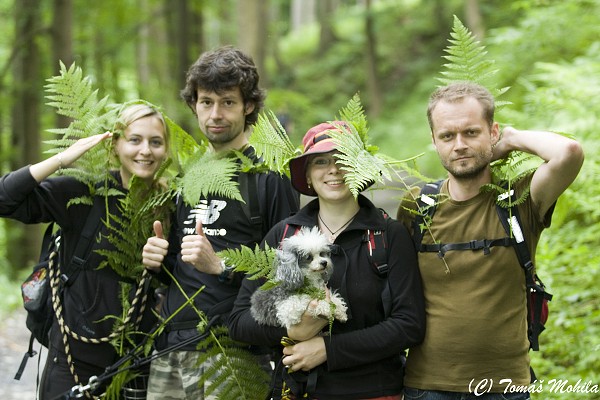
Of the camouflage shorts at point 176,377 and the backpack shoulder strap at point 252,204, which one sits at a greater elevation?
the backpack shoulder strap at point 252,204

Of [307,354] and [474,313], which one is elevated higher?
[474,313]

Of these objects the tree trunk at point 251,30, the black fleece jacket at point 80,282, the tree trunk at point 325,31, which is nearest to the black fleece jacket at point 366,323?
the black fleece jacket at point 80,282

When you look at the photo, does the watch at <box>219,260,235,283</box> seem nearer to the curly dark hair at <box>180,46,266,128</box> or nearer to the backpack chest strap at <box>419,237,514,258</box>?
the curly dark hair at <box>180,46,266,128</box>

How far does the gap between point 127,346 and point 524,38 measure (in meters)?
9.82

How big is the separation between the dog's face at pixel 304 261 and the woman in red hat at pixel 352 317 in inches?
4.8

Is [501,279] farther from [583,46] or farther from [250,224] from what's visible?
[583,46]

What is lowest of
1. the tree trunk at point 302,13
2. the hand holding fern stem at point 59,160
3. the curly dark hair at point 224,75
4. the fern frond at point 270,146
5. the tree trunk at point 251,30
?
the hand holding fern stem at point 59,160

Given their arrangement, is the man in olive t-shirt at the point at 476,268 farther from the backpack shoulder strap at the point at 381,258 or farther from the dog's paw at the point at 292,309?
the dog's paw at the point at 292,309

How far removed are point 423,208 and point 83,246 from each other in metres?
2.28

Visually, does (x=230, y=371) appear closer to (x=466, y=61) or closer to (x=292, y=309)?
(x=292, y=309)

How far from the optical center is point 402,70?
1303 inches

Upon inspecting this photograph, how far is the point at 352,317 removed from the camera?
3.46 meters

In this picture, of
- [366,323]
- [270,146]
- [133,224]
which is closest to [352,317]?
[366,323]

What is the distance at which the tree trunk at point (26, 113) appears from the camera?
13898 millimetres
